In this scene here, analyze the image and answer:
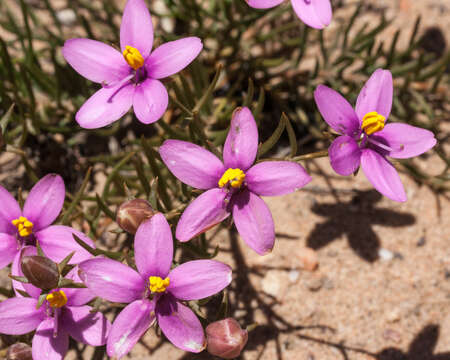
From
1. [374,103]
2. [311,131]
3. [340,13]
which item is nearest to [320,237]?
[311,131]

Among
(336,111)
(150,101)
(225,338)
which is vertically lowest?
(225,338)

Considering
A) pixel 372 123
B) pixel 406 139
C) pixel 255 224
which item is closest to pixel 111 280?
pixel 255 224

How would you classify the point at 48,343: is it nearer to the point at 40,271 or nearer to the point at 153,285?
the point at 40,271

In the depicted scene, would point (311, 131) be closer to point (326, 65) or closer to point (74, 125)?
point (326, 65)

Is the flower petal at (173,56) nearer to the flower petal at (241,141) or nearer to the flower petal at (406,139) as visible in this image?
the flower petal at (241,141)

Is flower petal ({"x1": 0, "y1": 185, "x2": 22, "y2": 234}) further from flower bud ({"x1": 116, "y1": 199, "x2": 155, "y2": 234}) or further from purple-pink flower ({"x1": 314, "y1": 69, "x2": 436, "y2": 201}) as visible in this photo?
→ purple-pink flower ({"x1": 314, "y1": 69, "x2": 436, "y2": 201})
